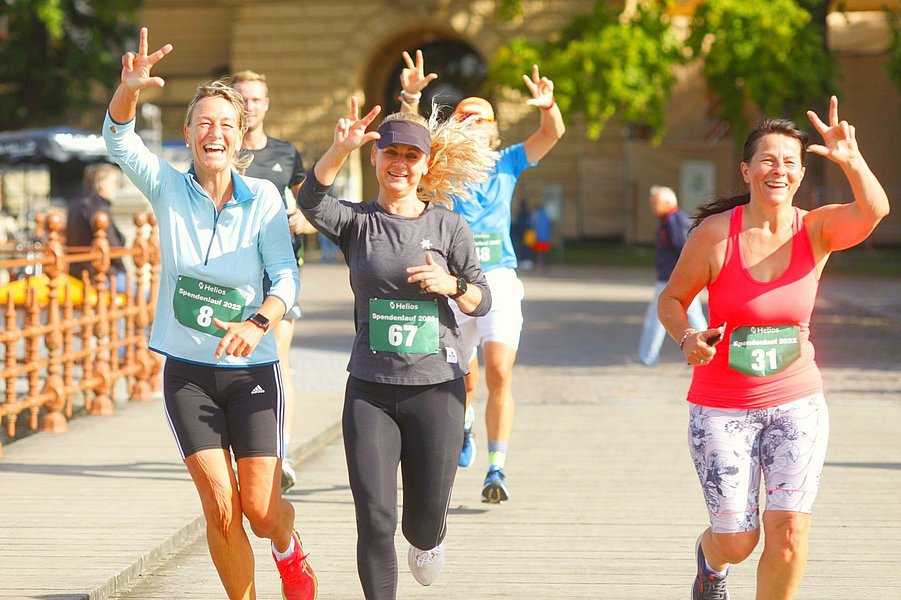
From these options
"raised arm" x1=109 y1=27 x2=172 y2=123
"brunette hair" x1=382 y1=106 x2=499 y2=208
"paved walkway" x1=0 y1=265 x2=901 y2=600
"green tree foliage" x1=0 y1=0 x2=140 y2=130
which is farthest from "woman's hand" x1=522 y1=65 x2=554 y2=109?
"green tree foliage" x1=0 y1=0 x2=140 y2=130

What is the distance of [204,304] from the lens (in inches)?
191

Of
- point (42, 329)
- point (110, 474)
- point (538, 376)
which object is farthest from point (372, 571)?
point (538, 376)

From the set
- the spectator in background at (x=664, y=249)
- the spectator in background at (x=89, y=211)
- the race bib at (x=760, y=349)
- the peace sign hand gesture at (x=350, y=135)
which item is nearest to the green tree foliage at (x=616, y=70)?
the spectator in background at (x=664, y=249)

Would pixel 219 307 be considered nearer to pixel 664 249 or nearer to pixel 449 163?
pixel 449 163

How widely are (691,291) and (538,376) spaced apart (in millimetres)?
9050

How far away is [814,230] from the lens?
15.9 ft

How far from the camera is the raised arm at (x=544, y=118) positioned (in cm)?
714

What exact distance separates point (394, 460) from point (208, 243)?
3.09 feet

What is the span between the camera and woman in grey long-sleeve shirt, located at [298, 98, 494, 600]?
4.87 metres

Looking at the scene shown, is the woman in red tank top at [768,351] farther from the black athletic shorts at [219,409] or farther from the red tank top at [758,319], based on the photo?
the black athletic shorts at [219,409]

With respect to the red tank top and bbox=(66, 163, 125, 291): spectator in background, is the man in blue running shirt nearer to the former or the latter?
the red tank top

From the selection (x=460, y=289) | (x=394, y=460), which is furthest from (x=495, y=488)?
(x=460, y=289)

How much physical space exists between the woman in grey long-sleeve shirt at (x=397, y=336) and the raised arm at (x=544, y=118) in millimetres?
1979

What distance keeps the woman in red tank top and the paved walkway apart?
1033 millimetres
